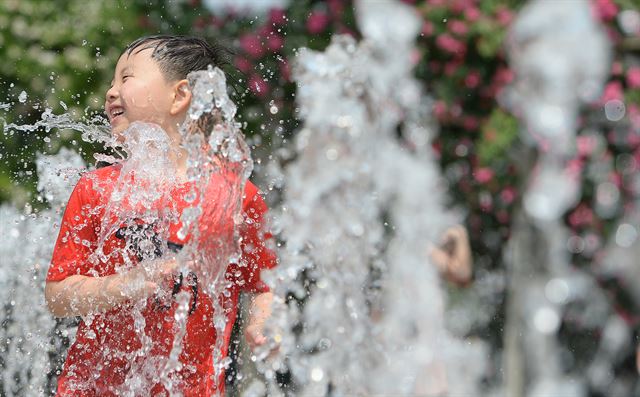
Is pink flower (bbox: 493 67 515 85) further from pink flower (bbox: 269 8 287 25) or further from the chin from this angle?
the chin

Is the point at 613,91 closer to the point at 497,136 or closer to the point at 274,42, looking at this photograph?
the point at 497,136

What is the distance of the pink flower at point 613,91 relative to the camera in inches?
150

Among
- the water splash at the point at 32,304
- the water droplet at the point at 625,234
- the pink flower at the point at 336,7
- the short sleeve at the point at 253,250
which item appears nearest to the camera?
the short sleeve at the point at 253,250

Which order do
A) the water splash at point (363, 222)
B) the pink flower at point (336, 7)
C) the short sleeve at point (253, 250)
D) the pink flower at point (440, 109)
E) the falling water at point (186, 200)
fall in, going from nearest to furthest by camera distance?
the water splash at point (363, 222), the falling water at point (186, 200), the short sleeve at point (253, 250), the pink flower at point (440, 109), the pink flower at point (336, 7)

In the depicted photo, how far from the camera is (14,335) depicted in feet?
15.2

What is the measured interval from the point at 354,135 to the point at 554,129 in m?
0.43

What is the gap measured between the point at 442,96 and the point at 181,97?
5.64 ft

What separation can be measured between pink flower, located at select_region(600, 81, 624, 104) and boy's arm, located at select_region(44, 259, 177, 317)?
7.22ft

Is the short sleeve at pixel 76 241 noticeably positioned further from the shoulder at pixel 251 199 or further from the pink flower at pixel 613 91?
the pink flower at pixel 613 91

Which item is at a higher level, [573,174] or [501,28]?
[501,28]

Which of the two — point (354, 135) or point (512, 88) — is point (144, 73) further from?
point (512, 88)

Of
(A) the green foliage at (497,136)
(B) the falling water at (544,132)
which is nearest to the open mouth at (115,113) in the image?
(B) the falling water at (544,132)

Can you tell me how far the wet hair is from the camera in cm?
259

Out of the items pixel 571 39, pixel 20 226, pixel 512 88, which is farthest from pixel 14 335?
pixel 571 39
